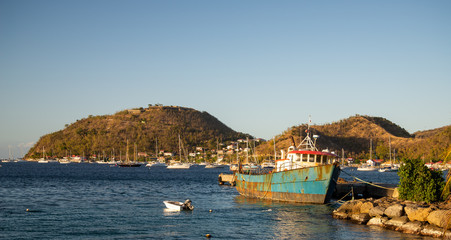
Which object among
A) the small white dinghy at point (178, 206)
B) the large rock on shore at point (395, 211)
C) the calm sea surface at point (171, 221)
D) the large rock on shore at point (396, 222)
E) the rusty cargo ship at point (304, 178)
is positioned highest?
the rusty cargo ship at point (304, 178)

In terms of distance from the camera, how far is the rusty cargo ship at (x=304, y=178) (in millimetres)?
40562

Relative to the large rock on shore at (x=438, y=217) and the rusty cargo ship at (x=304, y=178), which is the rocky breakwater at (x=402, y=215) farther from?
the rusty cargo ship at (x=304, y=178)

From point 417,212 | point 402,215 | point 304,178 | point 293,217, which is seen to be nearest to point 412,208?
point 417,212

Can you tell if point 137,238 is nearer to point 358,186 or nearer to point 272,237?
point 272,237

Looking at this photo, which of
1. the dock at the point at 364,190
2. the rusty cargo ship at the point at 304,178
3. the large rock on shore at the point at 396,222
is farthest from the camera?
the dock at the point at 364,190

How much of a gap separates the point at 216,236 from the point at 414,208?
46.1 feet

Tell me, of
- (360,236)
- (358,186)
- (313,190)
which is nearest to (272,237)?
(360,236)

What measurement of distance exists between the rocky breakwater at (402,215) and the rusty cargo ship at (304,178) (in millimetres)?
3899

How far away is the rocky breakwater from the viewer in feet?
91.5

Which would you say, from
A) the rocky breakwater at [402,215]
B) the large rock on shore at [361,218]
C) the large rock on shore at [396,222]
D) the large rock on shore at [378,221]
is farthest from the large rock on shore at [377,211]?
the large rock on shore at [396,222]

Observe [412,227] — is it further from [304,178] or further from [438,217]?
[304,178]

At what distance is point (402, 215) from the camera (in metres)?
31.5

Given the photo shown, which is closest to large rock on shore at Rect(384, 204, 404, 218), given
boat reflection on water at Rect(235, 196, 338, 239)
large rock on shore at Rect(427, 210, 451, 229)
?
large rock on shore at Rect(427, 210, 451, 229)

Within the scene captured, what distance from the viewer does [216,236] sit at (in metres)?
30.4
